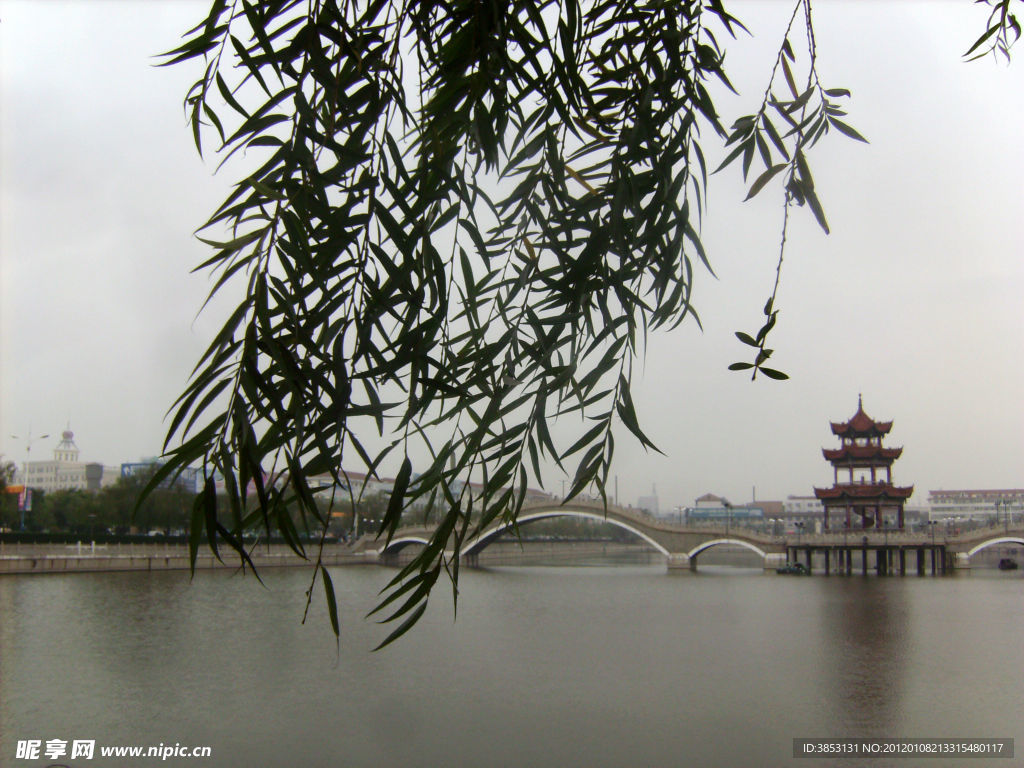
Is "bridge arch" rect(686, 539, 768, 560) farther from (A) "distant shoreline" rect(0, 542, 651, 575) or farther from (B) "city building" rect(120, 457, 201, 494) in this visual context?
(B) "city building" rect(120, 457, 201, 494)

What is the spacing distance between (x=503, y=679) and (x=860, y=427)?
24.5m

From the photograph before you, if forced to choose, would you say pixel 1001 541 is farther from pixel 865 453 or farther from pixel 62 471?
pixel 62 471

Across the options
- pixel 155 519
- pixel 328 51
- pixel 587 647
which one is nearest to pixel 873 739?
pixel 587 647

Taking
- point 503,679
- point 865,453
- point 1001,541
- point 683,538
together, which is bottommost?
point 503,679

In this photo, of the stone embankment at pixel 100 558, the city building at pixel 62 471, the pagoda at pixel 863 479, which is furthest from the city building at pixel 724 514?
the city building at pixel 62 471

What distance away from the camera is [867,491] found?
3041 centimetres

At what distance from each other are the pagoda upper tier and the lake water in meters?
13.4

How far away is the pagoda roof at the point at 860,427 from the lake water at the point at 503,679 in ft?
44.0

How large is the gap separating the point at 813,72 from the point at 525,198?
0.57 metres

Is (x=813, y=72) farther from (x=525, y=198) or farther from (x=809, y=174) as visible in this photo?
(x=525, y=198)

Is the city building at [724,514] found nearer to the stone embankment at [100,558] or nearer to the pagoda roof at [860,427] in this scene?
the pagoda roof at [860,427]

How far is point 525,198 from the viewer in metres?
1.61

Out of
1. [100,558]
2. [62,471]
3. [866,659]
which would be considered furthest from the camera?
[62,471]

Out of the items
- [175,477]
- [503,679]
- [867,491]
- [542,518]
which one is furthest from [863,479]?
[175,477]
